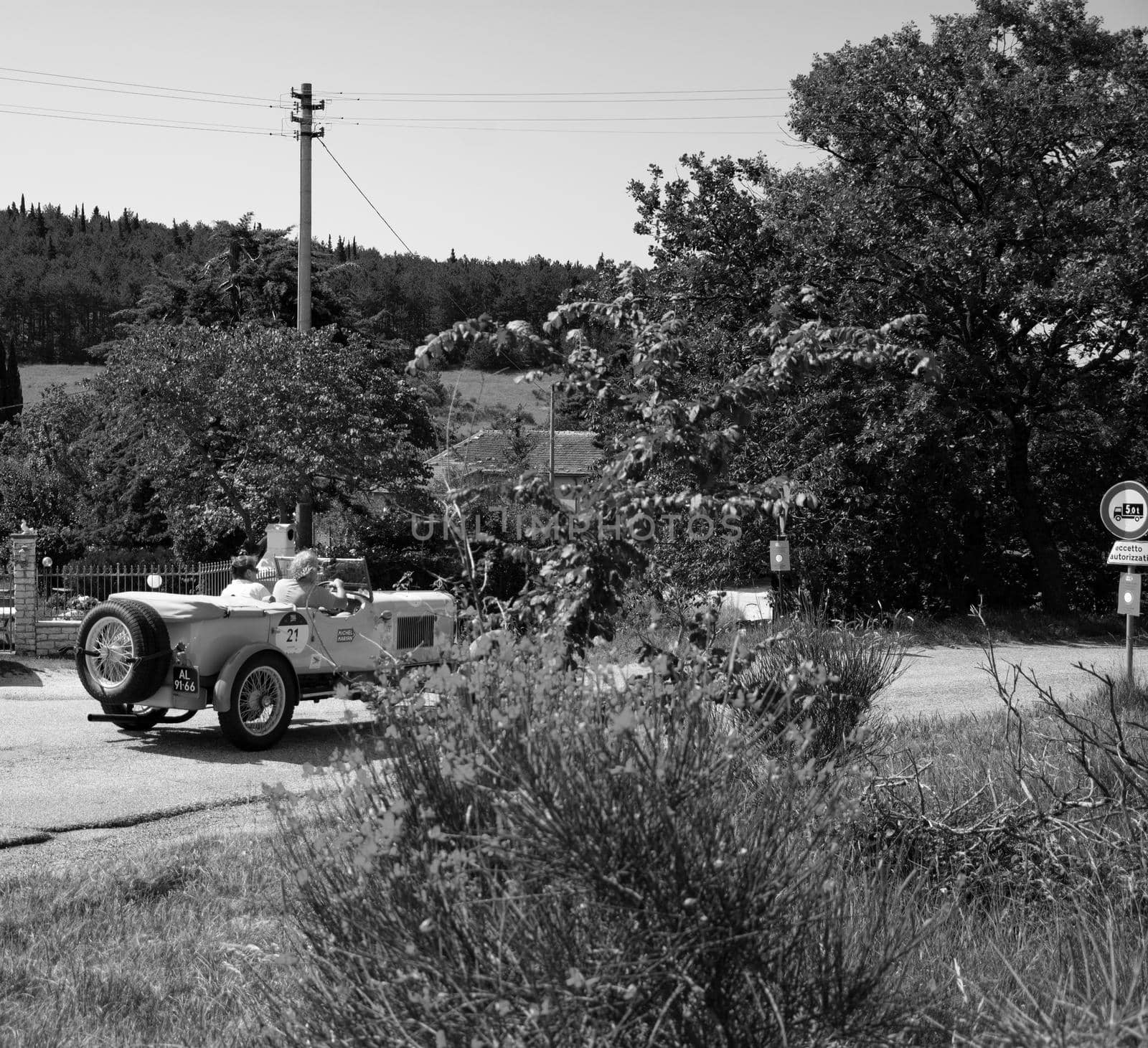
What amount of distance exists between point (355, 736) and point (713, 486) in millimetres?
2930

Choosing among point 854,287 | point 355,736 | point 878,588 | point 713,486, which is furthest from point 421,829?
point 878,588

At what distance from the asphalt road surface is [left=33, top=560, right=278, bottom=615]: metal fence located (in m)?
3.85

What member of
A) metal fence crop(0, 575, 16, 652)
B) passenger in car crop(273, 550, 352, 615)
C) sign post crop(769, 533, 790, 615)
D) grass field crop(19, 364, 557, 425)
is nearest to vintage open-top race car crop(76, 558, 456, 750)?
passenger in car crop(273, 550, 352, 615)

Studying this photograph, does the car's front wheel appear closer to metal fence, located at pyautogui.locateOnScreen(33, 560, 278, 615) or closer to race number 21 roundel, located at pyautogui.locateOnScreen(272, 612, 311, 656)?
race number 21 roundel, located at pyautogui.locateOnScreen(272, 612, 311, 656)

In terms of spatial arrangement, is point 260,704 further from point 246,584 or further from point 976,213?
point 976,213

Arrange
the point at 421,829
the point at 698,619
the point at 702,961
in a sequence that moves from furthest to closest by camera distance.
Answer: the point at 698,619, the point at 421,829, the point at 702,961

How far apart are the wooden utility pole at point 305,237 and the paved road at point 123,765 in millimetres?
11710

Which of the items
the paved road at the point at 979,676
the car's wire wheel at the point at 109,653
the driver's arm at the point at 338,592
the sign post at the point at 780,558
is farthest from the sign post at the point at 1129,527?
the car's wire wheel at the point at 109,653

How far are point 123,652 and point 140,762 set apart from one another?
908 mm

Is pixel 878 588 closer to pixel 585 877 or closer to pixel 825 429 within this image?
pixel 825 429

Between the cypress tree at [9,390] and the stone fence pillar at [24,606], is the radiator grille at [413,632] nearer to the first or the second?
the stone fence pillar at [24,606]

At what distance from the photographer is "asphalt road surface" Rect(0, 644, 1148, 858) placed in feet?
24.0

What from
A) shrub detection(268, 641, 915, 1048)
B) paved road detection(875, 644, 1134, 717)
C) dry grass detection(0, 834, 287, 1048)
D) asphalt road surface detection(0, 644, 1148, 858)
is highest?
shrub detection(268, 641, 915, 1048)

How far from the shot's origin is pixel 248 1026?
3.48m
